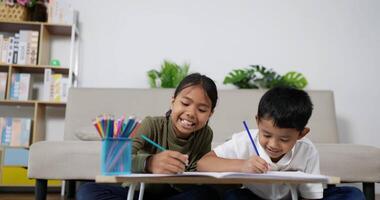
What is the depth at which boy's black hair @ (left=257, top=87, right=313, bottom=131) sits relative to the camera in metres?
1.26

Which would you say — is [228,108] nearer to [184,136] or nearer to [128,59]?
[128,59]

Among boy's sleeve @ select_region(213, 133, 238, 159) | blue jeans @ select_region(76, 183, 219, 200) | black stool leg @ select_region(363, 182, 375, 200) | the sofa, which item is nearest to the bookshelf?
the sofa

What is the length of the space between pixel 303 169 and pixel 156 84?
6.57ft

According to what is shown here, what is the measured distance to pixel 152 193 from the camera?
1420mm

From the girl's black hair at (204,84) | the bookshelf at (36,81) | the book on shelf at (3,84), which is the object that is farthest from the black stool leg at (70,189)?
the girl's black hair at (204,84)

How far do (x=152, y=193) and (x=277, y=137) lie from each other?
0.46 metres

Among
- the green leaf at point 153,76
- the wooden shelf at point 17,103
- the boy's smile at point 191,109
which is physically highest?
the green leaf at point 153,76

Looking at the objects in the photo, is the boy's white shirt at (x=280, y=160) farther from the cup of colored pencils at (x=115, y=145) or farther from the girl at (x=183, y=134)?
the cup of colored pencils at (x=115, y=145)

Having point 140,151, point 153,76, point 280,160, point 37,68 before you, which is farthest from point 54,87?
point 280,160

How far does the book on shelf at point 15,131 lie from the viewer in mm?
3043

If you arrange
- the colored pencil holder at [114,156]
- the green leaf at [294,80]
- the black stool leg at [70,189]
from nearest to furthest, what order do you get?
the colored pencil holder at [114,156]
the black stool leg at [70,189]
the green leaf at [294,80]

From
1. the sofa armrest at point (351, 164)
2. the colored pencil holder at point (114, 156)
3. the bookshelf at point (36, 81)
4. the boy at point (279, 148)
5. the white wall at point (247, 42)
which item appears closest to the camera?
the colored pencil holder at point (114, 156)

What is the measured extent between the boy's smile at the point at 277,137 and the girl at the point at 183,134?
0.59ft

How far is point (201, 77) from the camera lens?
4.40ft
